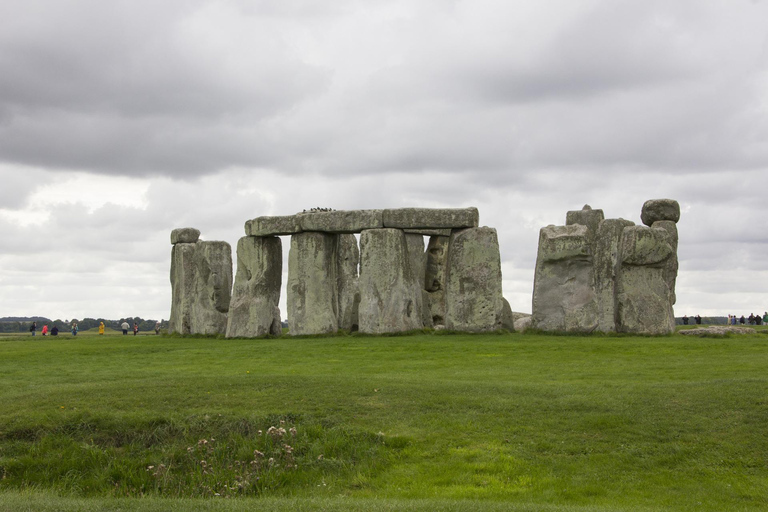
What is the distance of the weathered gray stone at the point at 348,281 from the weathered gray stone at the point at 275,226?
6.22 ft

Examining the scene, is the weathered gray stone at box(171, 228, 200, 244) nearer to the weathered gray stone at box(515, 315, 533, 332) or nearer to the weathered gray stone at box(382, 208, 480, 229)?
the weathered gray stone at box(382, 208, 480, 229)

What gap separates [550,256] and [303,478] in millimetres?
15481

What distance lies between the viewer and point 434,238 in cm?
3044

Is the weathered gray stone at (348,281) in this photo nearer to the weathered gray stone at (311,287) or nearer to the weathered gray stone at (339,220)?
the weathered gray stone at (311,287)

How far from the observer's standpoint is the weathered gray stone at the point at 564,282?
80.6ft

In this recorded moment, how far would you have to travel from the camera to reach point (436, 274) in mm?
30406

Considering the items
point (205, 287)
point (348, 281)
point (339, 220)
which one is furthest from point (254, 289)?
point (348, 281)

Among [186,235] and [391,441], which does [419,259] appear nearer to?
[186,235]

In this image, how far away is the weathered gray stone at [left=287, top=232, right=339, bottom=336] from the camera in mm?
26938

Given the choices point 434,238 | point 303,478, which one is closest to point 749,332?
point 434,238

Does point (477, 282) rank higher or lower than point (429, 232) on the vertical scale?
lower

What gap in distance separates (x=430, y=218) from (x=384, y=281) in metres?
2.40

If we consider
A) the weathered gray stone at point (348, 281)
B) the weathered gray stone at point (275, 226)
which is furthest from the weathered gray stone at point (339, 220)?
the weathered gray stone at point (348, 281)

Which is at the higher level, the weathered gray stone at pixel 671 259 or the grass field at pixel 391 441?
the weathered gray stone at pixel 671 259
